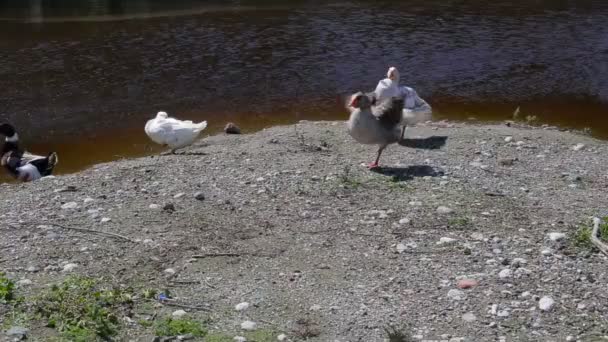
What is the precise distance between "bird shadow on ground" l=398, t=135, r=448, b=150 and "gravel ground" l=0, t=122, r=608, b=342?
474mm

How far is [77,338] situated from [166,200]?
352 cm

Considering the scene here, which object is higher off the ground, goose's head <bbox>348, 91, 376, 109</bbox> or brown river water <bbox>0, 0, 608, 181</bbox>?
goose's head <bbox>348, 91, 376, 109</bbox>

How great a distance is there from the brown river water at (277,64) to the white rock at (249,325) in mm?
8113

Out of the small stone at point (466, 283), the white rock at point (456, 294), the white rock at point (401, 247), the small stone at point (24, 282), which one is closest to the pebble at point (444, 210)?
the white rock at point (401, 247)

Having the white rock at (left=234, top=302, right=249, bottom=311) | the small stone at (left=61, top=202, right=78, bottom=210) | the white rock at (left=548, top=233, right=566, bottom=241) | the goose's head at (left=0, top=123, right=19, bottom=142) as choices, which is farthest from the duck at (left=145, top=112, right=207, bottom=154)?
the white rock at (left=548, top=233, right=566, bottom=241)

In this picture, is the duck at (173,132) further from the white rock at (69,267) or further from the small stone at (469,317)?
the small stone at (469,317)

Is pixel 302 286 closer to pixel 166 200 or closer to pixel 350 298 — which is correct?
pixel 350 298

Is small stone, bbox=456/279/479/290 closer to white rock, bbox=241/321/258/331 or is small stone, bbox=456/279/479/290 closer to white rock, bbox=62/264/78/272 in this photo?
white rock, bbox=241/321/258/331

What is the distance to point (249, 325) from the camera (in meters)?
6.85

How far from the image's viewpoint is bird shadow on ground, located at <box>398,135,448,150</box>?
42.3ft

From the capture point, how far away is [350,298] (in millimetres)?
7332

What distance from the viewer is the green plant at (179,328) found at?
6.66 metres

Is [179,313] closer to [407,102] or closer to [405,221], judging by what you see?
[405,221]

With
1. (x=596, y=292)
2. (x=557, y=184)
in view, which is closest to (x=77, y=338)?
(x=596, y=292)
